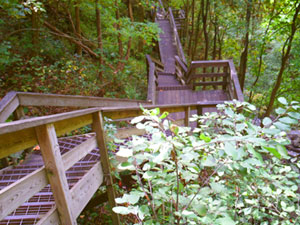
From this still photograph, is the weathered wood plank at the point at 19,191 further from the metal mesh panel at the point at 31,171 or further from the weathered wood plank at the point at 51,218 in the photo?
the metal mesh panel at the point at 31,171

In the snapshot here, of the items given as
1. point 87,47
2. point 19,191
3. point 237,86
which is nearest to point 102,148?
point 19,191

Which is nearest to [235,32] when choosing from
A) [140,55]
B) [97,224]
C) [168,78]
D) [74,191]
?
[168,78]

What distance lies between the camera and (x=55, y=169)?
173cm

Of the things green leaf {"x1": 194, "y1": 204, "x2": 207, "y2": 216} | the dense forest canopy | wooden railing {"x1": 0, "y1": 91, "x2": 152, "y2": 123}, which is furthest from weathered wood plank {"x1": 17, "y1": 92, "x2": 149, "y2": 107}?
green leaf {"x1": 194, "y1": 204, "x2": 207, "y2": 216}

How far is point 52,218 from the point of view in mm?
1747

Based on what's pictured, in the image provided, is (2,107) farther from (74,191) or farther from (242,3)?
(242,3)

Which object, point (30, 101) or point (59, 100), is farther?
point (59, 100)

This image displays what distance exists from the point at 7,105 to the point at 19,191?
71.8 inches

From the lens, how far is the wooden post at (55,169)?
5.46 ft

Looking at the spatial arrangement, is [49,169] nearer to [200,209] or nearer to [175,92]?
[200,209]

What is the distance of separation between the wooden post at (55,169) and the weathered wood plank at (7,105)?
1.43 metres

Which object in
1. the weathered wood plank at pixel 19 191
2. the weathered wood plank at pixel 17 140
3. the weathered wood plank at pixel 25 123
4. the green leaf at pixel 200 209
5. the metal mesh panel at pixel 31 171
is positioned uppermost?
the weathered wood plank at pixel 25 123

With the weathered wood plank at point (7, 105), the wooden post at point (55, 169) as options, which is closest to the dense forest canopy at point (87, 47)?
the weathered wood plank at point (7, 105)

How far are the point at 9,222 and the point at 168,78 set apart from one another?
10.6m
